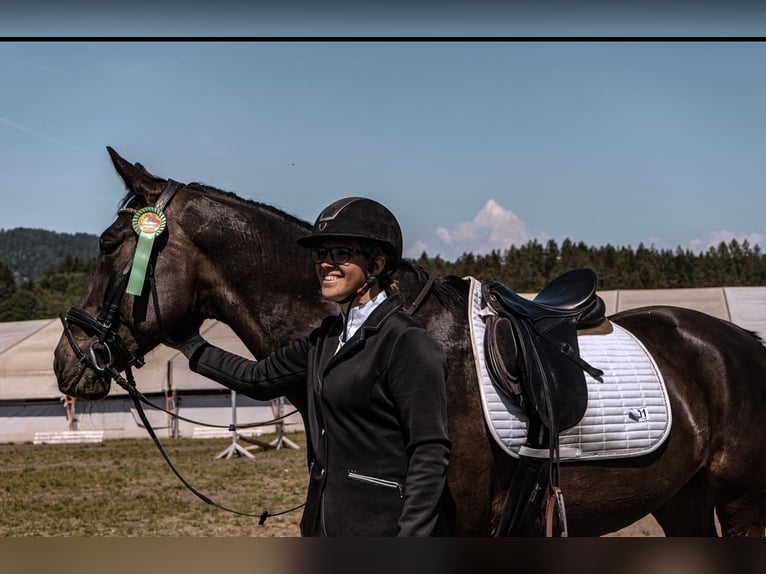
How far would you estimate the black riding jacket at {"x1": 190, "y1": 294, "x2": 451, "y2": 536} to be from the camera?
6.80 feet

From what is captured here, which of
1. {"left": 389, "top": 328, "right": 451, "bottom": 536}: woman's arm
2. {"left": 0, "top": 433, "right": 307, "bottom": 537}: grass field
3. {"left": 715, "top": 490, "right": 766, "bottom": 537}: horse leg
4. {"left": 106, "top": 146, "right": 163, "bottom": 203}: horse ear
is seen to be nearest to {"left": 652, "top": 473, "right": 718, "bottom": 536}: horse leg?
{"left": 715, "top": 490, "right": 766, "bottom": 537}: horse leg

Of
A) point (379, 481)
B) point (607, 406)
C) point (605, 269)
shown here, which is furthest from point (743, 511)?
point (605, 269)

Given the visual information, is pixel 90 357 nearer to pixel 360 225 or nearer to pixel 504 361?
pixel 360 225

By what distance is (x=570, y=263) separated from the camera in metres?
27.4

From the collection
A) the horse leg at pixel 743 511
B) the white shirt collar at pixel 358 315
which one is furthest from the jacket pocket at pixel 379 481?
the horse leg at pixel 743 511

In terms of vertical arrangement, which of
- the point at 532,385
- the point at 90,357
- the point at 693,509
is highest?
the point at 90,357

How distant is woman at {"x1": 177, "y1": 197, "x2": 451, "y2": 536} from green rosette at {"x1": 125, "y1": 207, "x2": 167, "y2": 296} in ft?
3.27

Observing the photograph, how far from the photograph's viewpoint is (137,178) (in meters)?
3.28

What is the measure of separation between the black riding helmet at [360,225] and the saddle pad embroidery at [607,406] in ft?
2.57

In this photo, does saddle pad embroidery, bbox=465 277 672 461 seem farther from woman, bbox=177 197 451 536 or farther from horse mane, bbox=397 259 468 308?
woman, bbox=177 197 451 536

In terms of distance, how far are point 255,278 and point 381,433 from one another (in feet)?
4.05

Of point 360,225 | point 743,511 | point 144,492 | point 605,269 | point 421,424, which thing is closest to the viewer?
point 421,424

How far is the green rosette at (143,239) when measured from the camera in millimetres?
3074

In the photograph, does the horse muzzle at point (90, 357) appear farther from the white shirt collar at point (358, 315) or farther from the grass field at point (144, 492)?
the grass field at point (144, 492)
